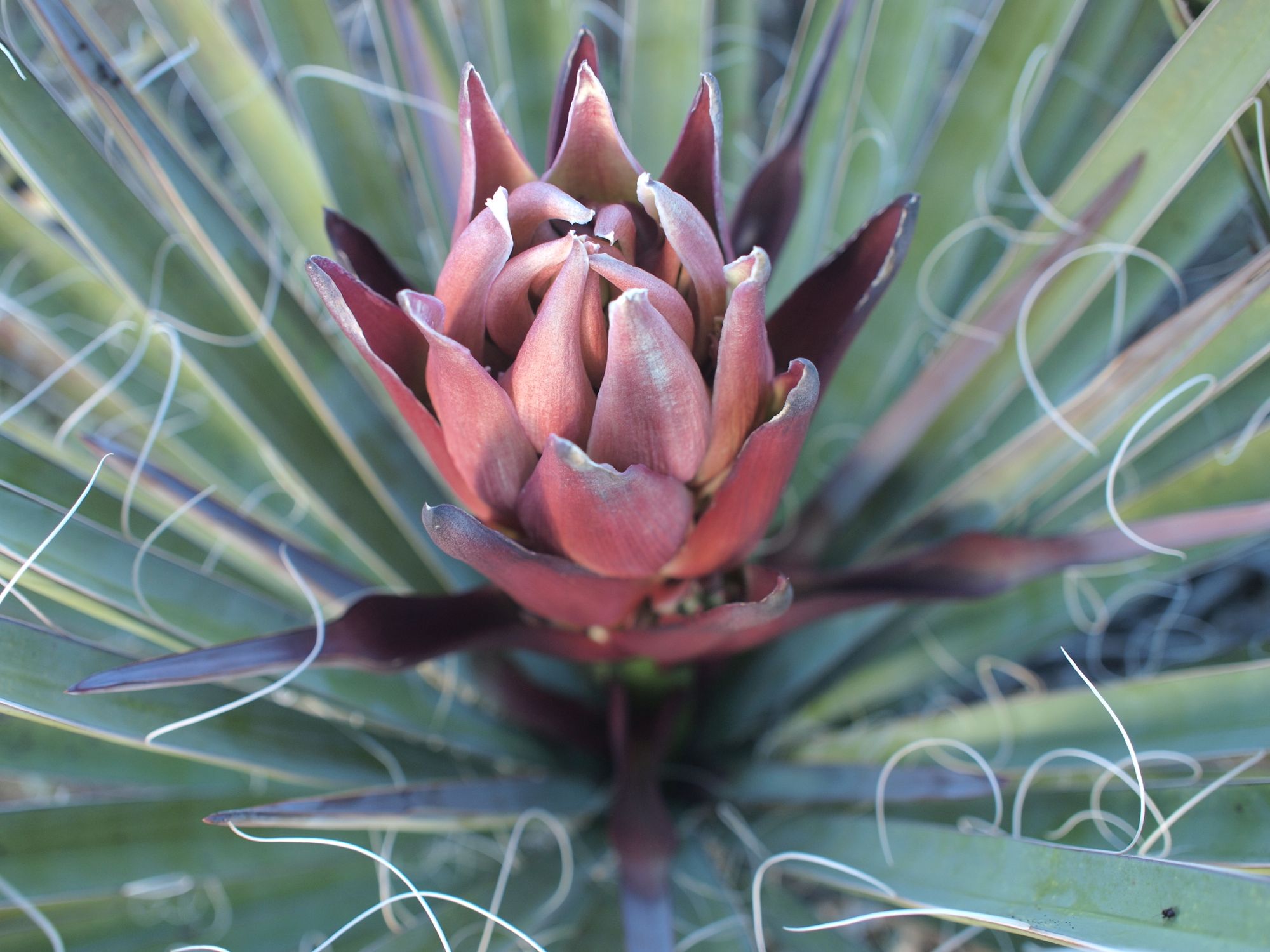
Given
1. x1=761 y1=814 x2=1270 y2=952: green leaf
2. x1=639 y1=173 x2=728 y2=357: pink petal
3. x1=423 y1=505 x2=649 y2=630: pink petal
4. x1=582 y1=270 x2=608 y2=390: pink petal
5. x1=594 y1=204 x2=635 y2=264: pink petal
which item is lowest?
x1=761 y1=814 x2=1270 y2=952: green leaf

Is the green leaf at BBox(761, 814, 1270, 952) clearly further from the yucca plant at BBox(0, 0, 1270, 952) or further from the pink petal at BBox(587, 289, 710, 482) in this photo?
the pink petal at BBox(587, 289, 710, 482)

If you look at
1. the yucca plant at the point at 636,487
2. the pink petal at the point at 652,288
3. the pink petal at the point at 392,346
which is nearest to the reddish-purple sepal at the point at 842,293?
the yucca plant at the point at 636,487

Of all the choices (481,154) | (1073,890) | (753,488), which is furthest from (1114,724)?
(481,154)

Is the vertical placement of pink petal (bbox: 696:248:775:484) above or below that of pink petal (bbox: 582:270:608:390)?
below

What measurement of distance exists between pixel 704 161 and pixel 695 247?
100 millimetres

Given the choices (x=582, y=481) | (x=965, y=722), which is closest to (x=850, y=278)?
(x=582, y=481)

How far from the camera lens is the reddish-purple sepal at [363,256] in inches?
23.6

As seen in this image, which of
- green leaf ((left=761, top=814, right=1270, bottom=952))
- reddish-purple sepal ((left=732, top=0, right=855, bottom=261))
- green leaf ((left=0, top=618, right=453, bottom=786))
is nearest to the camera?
green leaf ((left=761, top=814, right=1270, bottom=952))

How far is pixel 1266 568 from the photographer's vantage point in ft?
3.67

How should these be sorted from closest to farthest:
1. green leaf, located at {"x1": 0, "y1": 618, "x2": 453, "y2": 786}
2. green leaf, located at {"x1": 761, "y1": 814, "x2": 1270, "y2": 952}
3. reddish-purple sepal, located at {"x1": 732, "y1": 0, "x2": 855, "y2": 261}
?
green leaf, located at {"x1": 761, "y1": 814, "x2": 1270, "y2": 952}, green leaf, located at {"x1": 0, "y1": 618, "x2": 453, "y2": 786}, reddish-purple sepal, located at {"x1": 732, "y1": 0, "x2": 855, "y2": 261}

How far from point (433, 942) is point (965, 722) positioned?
1.56 ft

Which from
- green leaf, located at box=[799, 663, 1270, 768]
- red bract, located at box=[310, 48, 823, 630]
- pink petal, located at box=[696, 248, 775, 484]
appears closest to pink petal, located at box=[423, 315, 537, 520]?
red bract, located at box=[310, 48, 823, 630]

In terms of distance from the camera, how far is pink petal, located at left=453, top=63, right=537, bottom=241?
1.75 feet

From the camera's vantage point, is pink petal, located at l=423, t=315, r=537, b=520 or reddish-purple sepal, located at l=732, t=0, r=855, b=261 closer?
pink petal, located at l=423, t=315, r=537, b=520
